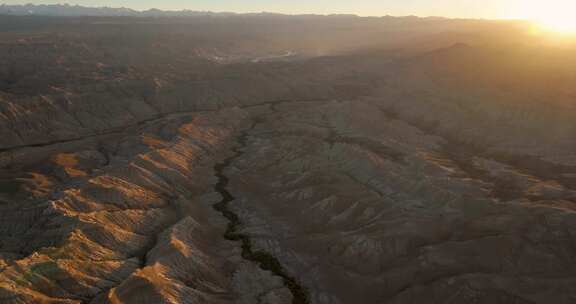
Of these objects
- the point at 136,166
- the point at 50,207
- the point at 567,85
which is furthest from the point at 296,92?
the point at 50,207

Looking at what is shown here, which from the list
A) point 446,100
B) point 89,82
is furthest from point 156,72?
point 446,100

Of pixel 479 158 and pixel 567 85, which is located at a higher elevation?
pixel 567 85

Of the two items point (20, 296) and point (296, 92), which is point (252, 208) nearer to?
point (20, 296)

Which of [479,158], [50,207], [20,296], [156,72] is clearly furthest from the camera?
[156,72]

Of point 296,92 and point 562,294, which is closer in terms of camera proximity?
point 562,294

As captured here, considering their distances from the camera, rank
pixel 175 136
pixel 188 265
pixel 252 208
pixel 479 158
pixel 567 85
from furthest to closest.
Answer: pixel 567 85, pixel 175 136, pixel 479 158, pixel 252 208, pixel 188 265

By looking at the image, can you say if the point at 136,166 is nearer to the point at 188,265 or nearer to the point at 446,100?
the point at 188,265
